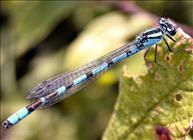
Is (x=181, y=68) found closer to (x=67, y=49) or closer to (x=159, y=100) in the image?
(x=159, y=100)

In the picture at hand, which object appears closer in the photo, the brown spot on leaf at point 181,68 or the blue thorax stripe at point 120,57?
the brown spot on leaf at point 181,68

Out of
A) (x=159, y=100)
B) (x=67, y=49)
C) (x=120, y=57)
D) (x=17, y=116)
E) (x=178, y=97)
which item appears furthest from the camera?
(x=67, y=49)

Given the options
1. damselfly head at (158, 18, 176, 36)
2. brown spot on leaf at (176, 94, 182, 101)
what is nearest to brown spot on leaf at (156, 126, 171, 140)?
brown spot on leaf at (176, 94, 182, 101)

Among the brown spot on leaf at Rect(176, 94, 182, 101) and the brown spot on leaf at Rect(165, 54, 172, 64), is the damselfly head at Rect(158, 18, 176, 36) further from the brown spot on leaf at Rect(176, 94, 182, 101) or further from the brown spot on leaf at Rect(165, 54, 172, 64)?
the brown spot on leaf at Rect(176, 94, 182, 101)

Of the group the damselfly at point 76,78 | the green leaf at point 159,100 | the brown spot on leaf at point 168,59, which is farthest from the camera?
the damselfly at point 76,78

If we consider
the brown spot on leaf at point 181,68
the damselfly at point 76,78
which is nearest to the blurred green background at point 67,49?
the damselfly at point 76,78

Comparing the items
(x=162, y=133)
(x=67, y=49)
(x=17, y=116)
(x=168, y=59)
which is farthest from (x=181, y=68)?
(x=67, y=49)

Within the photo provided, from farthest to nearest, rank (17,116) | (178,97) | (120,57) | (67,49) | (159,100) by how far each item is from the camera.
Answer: (67,49), (120,57), (17,116), (159,100), (178,97)

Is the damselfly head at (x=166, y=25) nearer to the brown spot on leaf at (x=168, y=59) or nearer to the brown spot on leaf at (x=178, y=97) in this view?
the brown spot on leaf at (x=168, y=59)
